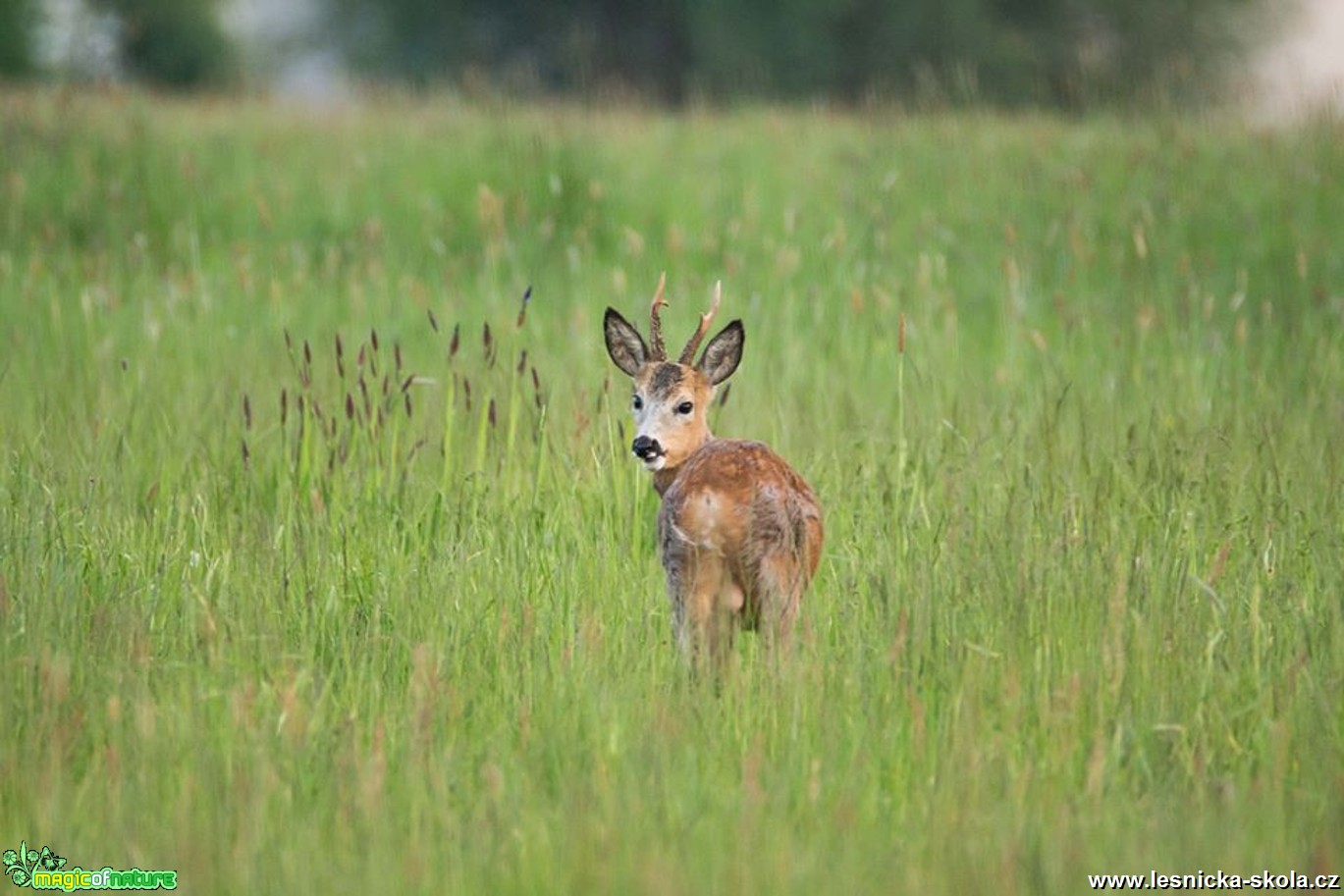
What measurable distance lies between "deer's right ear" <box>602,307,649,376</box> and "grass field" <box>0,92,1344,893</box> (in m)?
0.33

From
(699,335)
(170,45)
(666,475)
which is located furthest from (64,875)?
(170,45)

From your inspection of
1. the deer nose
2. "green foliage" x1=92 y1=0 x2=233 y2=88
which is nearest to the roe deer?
the deer nose

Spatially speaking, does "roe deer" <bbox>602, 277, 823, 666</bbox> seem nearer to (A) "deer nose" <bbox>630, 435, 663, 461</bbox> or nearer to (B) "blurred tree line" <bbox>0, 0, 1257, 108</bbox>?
(A) "deer nose" <bbox>630, 435, 663, 461</bbox>

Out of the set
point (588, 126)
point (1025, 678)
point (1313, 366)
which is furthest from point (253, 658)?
point (588, 126)

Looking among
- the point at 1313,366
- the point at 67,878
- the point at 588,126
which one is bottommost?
the point at 67,878

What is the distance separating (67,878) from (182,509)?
6.91ft

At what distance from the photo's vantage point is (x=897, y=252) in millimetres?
10242

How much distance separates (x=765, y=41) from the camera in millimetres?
26812

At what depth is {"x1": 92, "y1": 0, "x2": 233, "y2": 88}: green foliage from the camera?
32906 mm

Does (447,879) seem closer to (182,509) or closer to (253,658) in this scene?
(253,658)

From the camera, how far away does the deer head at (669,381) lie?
16.3ft

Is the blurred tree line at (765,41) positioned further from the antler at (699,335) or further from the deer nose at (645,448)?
the deer nose at (645,448)

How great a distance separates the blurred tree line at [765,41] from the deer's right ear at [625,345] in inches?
761

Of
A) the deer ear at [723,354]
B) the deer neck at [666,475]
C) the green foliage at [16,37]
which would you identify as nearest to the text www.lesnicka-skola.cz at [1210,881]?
the deer neck at [666,475]
